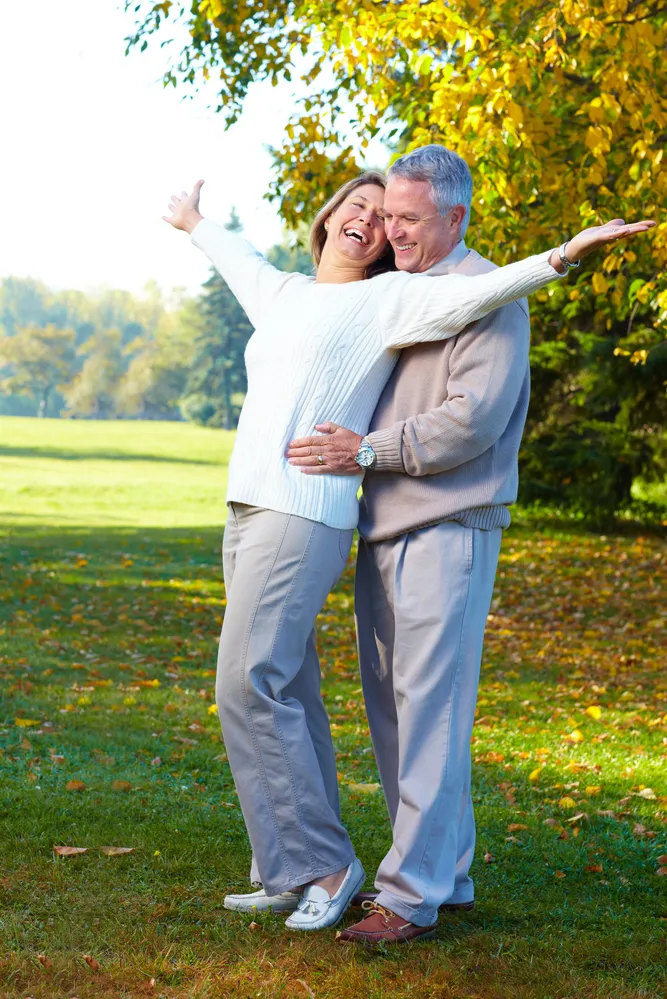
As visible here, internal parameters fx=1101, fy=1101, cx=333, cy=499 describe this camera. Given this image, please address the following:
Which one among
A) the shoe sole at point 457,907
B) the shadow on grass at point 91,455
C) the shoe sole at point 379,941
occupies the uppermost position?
the shoe sole at point 379,941

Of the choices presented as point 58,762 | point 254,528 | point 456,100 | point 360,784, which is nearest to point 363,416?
point 254,528

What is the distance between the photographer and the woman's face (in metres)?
A: 3.00

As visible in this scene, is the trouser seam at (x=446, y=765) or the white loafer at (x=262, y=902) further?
the white loafer at (x=262, y=902)

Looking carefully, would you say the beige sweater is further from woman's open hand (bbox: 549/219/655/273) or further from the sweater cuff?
woman's open hand (bbox: 549/219/655/273)

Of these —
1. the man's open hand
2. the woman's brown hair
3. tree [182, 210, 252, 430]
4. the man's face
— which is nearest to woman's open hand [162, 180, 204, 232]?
the woman's brown hair

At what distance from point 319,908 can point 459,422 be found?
139 centimetres

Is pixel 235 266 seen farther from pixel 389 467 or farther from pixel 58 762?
pixel 58 762

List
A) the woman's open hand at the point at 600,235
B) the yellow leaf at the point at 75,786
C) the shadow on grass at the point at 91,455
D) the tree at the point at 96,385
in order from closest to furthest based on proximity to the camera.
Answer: the woman's open hand at the point at 600,235
the yellow leaf at the point at 75,786
the shadow on grass at the point at 91,455
the tree at the point at 96,385

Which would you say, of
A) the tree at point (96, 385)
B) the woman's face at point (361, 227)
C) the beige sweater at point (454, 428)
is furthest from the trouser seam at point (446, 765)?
the tree at point (96, 385)

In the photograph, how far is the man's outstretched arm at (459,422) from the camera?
2830 mm

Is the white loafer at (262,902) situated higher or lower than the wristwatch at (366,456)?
lower

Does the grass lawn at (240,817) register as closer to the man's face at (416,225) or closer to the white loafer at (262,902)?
the white loafer at (262,902)

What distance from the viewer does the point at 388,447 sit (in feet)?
9.55

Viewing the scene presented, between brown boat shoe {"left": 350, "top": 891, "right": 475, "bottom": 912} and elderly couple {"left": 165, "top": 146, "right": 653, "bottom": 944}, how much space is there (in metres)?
0.14
